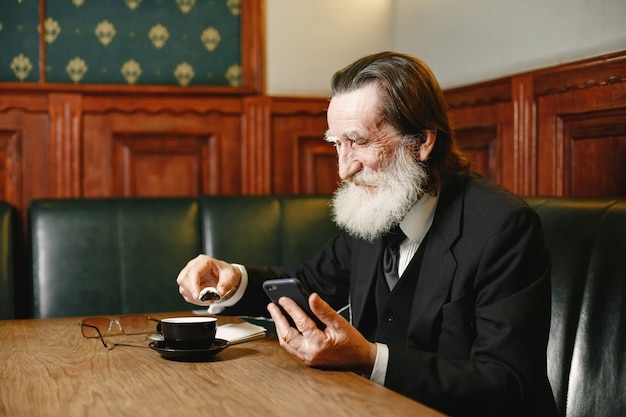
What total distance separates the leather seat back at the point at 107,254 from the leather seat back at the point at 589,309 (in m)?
1.66

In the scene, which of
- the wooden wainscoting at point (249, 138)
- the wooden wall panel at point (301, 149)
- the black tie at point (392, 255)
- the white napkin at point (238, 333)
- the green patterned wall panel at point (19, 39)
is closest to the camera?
the white napkin at point (238, 333)

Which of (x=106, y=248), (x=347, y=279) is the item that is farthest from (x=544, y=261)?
(x=106, y=248)

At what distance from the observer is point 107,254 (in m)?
3.13

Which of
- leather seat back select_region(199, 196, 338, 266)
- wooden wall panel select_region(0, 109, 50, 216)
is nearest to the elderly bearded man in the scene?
leather seat back select_region(199, 196, 338, 266)

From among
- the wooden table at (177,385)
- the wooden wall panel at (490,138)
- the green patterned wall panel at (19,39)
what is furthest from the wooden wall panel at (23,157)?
the wooden wall panel at (490,138)

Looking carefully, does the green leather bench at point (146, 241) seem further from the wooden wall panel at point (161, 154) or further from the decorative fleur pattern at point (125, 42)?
the decorative fleur pattern at point (125, 42)

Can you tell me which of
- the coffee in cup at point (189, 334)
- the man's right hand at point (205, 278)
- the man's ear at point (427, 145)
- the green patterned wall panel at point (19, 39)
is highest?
the green patterned wall panel at point (19, 39)

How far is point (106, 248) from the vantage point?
3.13 metres

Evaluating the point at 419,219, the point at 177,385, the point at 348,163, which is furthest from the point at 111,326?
the point at 419,219

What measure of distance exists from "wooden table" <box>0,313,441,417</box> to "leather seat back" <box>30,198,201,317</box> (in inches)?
50.8

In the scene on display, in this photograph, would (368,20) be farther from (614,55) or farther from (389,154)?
(389,154)

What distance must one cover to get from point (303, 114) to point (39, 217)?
1.43m

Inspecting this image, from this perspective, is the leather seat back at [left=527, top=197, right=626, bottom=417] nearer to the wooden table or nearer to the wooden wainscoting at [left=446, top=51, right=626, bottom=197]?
the wooden wainscoting at [left=446, top=51, right=626, bottom=197]

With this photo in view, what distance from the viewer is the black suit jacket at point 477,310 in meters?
1.59
